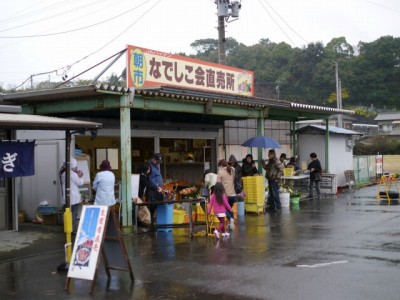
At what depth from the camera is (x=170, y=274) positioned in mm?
7715

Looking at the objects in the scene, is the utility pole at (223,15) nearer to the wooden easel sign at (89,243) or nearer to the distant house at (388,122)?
the wooden easel sign at (89,243)

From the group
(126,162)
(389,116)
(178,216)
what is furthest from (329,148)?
(389,116)

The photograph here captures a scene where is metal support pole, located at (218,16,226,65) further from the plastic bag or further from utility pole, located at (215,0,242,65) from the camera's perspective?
the plastic bag

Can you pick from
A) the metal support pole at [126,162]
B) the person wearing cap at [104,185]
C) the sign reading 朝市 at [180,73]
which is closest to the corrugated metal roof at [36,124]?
the person wearing cap at [104,185]

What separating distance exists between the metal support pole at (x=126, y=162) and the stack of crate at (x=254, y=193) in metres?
4.87

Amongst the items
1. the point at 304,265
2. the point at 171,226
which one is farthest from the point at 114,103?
the point at 304,265

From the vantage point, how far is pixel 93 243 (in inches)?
275

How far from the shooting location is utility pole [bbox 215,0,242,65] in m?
21.5

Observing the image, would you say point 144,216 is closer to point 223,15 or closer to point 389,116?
point 223,15

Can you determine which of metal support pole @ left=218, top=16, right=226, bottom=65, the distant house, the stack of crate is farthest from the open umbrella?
the distant house

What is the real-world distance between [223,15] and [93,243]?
1697 cm

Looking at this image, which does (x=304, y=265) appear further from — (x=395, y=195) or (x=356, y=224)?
(x=395, y=195)

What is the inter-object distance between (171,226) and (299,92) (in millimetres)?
52062

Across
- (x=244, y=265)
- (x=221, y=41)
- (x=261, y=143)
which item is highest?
(x=221, y=41)
